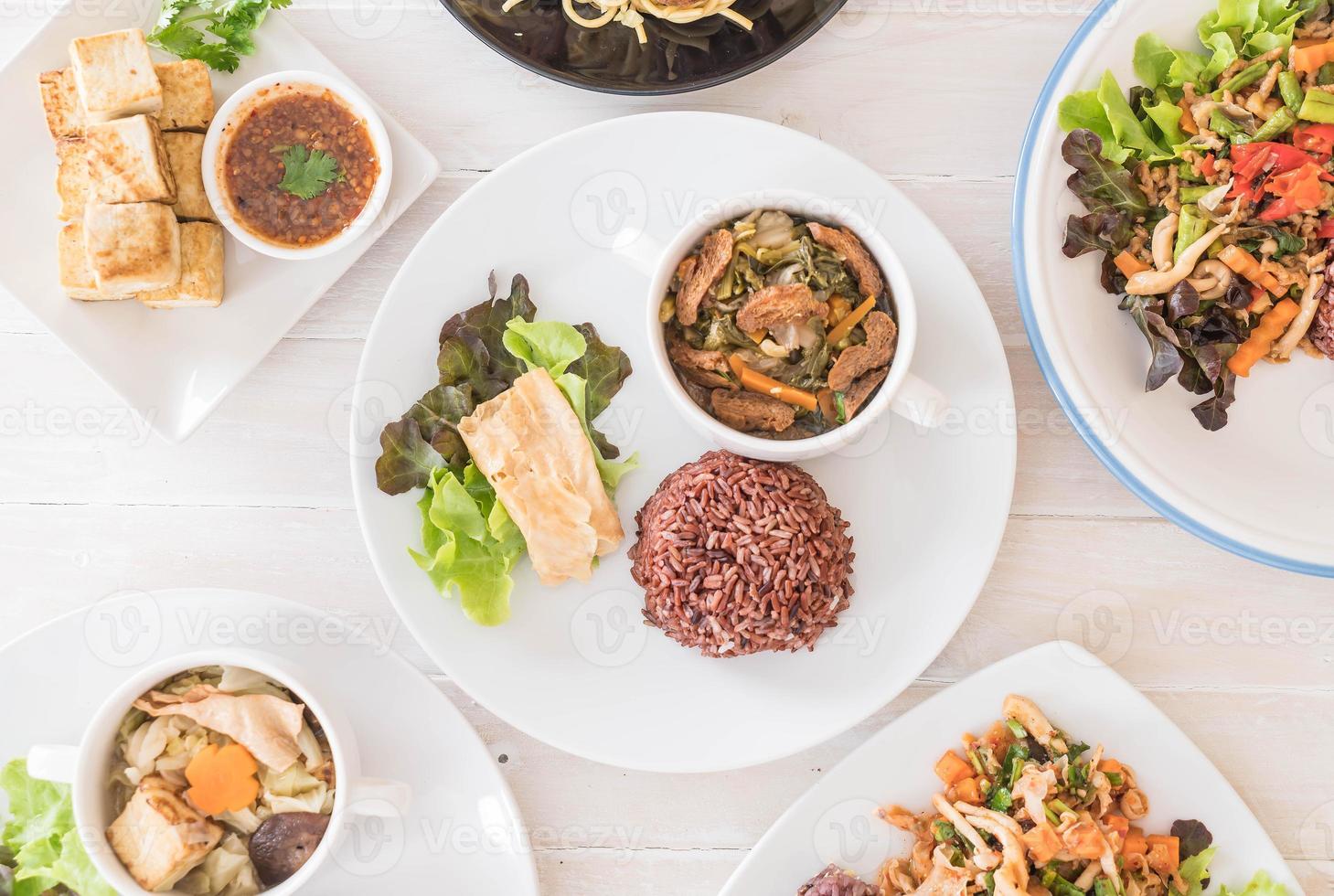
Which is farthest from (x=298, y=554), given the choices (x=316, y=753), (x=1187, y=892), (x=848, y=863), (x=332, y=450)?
(x=1187, y=892)

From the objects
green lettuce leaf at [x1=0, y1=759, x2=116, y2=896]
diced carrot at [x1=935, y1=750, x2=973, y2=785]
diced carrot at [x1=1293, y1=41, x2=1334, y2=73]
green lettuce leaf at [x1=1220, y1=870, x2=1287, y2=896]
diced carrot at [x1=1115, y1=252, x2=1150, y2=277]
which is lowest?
green lettuce leaf at [x1=0, y1=759, x2=116, y2=896]

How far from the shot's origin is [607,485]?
6.98 ft

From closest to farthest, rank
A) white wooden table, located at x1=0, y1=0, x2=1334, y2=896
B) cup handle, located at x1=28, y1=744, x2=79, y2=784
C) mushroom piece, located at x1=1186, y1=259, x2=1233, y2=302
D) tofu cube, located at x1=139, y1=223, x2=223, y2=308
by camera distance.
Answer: cup handle, located at x1=28, y1=744, x2=79, y2=784 → mushroom piece, located at x1=1186, y1=259, x2=1233, y2=302 → tofu cube, located at x1=139, y1=223, x2=223, y2=308 → white wooden table, located at x1=0, y1=0, x2=1334, y2=896

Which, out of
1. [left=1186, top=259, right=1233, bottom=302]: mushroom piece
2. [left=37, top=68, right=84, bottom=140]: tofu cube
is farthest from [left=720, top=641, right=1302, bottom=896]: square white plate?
[left=37, top=68, right=84, bottom=140]: tofu cube

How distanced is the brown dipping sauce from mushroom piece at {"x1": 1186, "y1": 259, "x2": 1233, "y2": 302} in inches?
72.5

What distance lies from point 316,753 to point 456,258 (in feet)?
3.66

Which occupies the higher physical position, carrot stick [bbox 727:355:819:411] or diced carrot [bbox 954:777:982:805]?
carrot stick [bbox 727:355:819:411]

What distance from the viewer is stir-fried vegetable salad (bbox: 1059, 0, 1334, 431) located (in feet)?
6.57

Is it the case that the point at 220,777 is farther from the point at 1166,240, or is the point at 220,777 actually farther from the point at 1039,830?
the point at 1166,240

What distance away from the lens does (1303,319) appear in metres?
2.09

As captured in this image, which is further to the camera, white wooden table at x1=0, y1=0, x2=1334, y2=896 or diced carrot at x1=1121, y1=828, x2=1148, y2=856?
white wooden table at x1=0, y1=0, x2=1334, y2=896

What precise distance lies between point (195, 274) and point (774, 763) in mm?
1792

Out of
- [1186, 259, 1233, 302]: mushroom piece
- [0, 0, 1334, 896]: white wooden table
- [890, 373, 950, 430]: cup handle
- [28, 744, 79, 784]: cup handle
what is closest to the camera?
[890, 373, 950, 430]: cup handle

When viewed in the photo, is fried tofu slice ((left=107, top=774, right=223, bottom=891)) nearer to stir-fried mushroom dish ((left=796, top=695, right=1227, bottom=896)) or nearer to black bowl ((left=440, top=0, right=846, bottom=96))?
stir-fried mushroom dish ((left=796, top=695, right=1227, bottom=896))
